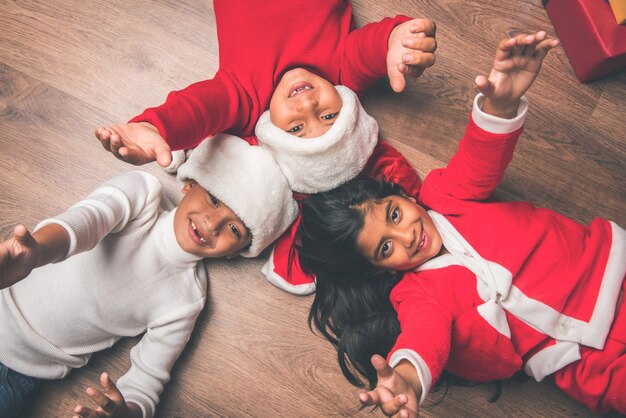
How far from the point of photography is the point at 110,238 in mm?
946

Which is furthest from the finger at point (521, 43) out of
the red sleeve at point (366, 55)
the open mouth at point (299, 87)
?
the open mouth at point (299, 87)

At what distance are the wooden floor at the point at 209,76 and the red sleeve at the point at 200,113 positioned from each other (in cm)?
16

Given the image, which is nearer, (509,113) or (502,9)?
(509,113)

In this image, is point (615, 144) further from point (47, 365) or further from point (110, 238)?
point (47, 365)

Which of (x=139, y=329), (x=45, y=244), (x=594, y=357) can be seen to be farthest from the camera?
(x=139, y=329)

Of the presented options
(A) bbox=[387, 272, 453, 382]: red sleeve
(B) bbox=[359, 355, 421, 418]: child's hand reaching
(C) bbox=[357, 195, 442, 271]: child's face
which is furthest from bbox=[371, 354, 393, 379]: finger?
(C) bbox=[357, 195, 442, 271]: child's face

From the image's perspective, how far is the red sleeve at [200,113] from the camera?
83cm

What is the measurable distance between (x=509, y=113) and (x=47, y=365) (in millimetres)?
976

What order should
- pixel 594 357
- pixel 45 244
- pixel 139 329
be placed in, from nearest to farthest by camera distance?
pixel 45 244 < pixel 594 357 < pixel 139 329

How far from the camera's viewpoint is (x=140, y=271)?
3.15ft

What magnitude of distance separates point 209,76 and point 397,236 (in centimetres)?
55

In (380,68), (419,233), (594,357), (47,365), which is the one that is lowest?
(47,365)

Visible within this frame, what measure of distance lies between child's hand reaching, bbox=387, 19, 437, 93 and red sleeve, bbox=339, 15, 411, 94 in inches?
2.3

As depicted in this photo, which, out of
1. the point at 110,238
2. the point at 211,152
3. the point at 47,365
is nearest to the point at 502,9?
the point at 211,152
